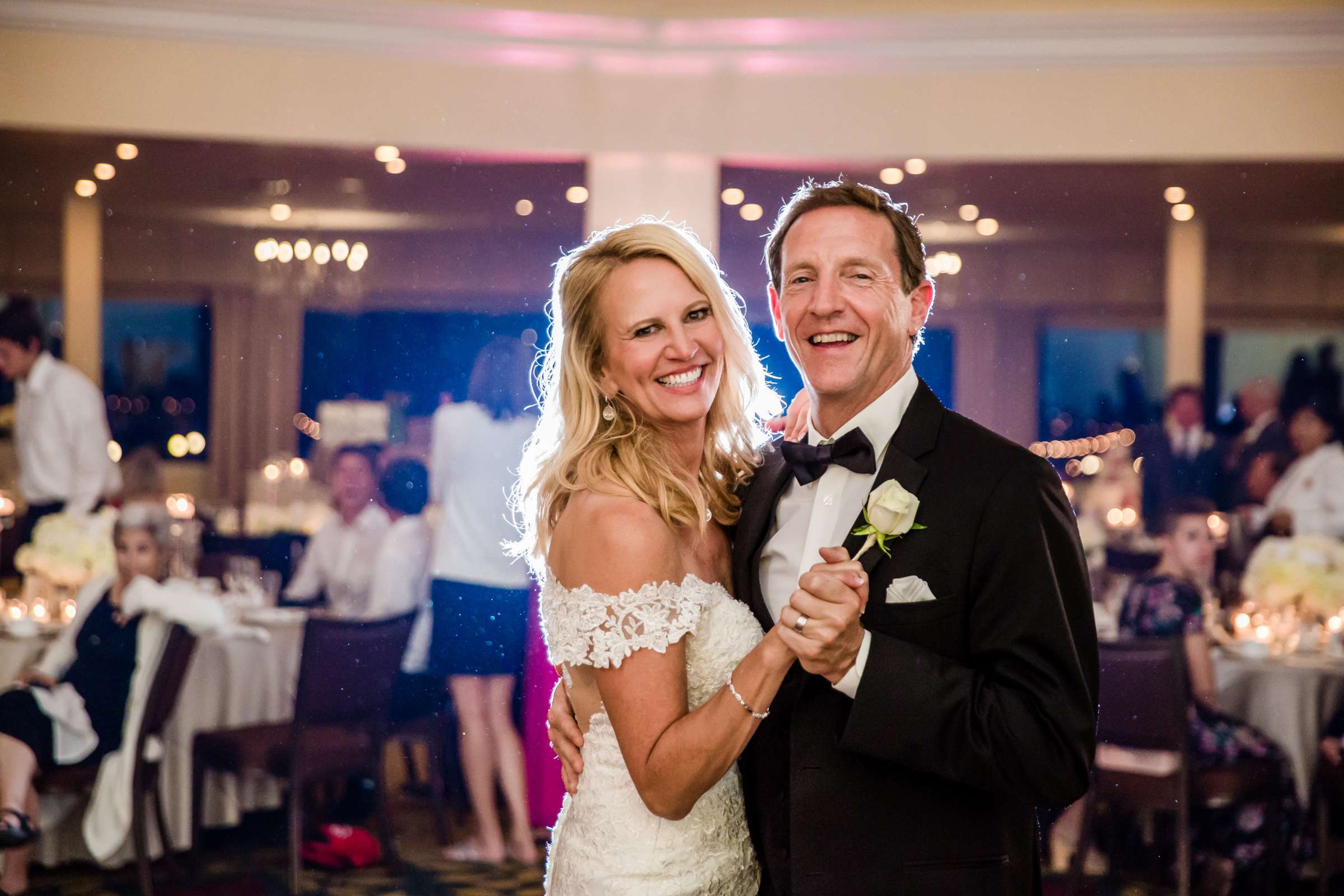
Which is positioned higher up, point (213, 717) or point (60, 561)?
point (60, 561)

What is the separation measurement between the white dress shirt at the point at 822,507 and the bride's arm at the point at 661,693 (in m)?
0.17

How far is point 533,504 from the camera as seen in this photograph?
7.25 ft

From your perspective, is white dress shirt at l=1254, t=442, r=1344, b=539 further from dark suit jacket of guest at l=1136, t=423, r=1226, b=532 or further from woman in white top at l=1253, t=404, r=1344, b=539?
dark suit jacket of guest at l=1136, t=423, r=1226, b=532

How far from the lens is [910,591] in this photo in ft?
5.50

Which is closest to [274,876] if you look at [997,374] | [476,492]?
[476,492]

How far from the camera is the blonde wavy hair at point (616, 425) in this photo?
201 cm

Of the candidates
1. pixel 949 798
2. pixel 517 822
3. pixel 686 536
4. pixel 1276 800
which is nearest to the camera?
pixel 949 798

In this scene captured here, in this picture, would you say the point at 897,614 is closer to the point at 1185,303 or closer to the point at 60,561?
the point at 60,561

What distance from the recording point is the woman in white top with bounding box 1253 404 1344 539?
520cm

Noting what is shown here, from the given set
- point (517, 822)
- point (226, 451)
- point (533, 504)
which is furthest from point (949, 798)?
point (226, 451)

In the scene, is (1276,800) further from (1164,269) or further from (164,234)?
(164,234)

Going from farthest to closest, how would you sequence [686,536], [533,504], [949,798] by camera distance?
[533,504], [686,536], [949,798]

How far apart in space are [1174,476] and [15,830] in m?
4.86

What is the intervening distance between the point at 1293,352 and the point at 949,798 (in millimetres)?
4875
